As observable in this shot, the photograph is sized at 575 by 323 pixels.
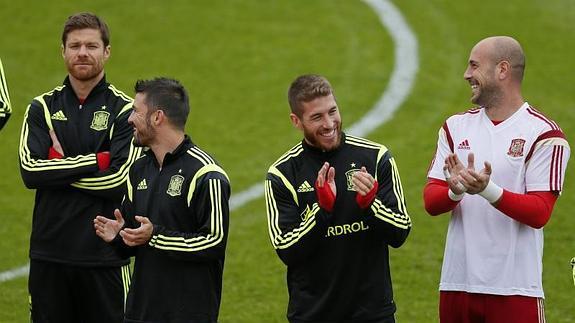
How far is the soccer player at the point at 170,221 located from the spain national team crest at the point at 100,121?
85 cm

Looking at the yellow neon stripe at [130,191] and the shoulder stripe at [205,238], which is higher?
the yellow neon stripe at [130,191]

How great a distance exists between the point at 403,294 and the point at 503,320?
155 inches

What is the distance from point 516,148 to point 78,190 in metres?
2.89

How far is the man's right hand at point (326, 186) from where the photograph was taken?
6766 millimetres

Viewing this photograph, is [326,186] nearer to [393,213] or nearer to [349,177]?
[349,177]

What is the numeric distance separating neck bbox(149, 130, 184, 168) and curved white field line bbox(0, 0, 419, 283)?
6.13m

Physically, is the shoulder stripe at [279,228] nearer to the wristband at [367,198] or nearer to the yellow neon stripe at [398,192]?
the wristband at [367,198]

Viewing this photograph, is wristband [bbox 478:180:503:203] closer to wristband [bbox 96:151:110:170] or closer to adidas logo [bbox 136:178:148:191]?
adidas logo [bbox 136:178:148:191]

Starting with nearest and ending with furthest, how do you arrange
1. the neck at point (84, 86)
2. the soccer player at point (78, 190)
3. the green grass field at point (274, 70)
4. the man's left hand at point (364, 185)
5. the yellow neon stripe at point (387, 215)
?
the man's left hand at point (364, 185), the yellow neon stripe at point (387, 215), the soccer player at point (78, 190), the neck at point (84, 86), the green grass field at point (274, 70)

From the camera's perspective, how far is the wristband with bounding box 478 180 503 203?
677 centimetres

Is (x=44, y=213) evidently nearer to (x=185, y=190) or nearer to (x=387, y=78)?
(x=185, y=190)

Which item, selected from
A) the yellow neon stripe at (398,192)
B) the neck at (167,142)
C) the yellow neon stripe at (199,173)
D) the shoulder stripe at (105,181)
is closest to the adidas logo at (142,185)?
the neck at (167,142)

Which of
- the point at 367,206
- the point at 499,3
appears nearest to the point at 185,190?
the point at 367,206

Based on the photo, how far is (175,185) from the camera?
7137 millimetres
